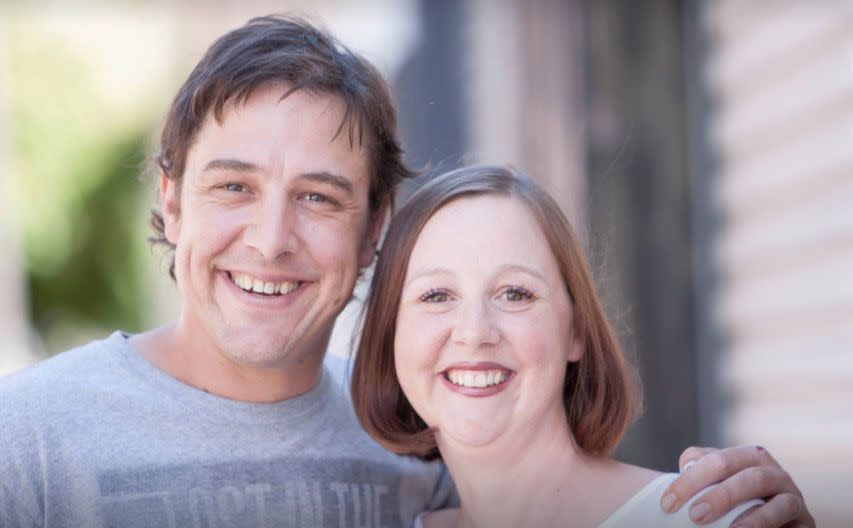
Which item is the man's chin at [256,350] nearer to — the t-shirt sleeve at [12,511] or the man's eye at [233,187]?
the man's eye at [233,187]

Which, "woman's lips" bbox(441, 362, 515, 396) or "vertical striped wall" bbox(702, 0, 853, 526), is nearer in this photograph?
"woman's lips" bbox(441, 362, 515, 396)

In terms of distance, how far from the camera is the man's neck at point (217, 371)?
266 centimetres

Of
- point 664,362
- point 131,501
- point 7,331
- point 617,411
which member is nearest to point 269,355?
point 131,501

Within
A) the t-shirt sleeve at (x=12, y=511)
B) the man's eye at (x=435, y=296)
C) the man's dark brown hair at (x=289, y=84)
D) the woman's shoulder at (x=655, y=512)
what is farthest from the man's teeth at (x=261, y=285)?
the woman's shoulder at (x=655, y=512)

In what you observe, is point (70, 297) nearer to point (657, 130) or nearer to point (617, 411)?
point (657, 130)

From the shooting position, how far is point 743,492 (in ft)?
6.72

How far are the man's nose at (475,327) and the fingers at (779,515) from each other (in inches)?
24.0

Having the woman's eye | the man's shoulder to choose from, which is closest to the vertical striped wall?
the woman's eye

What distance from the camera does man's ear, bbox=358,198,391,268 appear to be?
9.07 ft

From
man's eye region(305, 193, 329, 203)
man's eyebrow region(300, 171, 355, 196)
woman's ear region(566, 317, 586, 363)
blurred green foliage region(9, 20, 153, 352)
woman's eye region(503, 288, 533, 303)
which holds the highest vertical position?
blurred green foliage region(9, 20, 153, 352)

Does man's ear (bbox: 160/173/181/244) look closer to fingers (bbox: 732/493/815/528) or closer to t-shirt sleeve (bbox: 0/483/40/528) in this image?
t-shirt sleeve (bbox: 0/483/40/528)

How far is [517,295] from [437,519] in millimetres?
694

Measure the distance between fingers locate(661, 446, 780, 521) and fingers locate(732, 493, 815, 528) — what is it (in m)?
0.03

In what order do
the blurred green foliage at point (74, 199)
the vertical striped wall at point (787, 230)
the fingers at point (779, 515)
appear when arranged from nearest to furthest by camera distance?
the fingers at point (779, 515)
the vertical striped wall at point (787, 230)
the blurred green foliage at point (74, 199)
